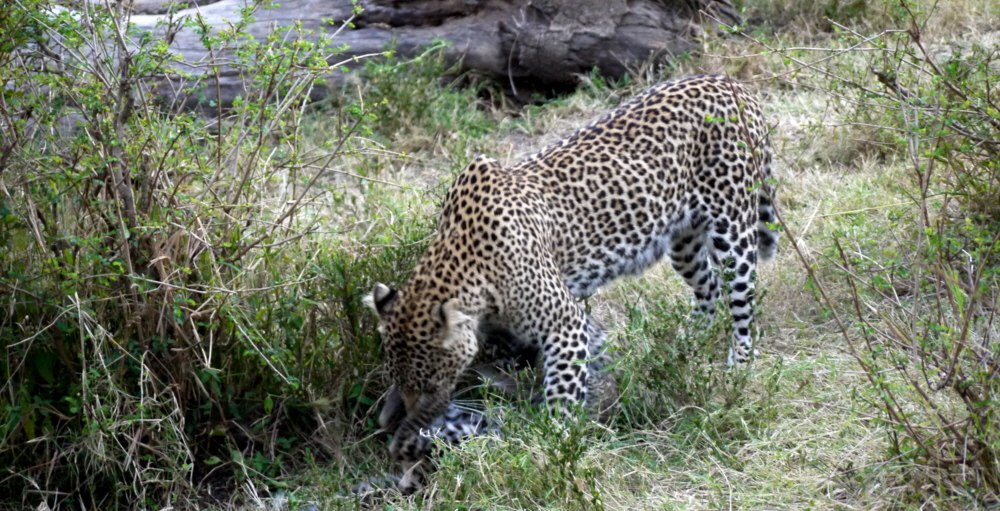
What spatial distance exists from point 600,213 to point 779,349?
1.55 metres

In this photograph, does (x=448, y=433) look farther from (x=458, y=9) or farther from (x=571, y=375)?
A: (x=458, y=9)

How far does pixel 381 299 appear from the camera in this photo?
19.3ft

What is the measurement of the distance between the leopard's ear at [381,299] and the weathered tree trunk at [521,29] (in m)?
5.29

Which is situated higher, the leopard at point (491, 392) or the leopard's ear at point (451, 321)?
the leopard's ear at point (451, 321)

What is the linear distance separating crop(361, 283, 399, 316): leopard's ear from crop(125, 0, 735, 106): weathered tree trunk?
5287 mm

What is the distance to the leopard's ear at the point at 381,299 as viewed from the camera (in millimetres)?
5855

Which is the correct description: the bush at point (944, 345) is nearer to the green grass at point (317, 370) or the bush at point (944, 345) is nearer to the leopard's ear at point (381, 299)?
the green grass at point (317, 370)

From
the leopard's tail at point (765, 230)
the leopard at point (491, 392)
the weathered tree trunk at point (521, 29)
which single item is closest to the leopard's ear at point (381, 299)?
the leopard at point (491, 392)

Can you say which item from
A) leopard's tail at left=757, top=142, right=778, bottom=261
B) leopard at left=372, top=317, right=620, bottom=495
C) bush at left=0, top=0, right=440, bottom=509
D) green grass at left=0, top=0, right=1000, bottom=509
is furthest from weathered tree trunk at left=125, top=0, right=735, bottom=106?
leopard at left=372, top=317, right=620, bottom=495

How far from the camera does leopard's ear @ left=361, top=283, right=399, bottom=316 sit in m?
5.86

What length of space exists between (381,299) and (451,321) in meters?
0.47

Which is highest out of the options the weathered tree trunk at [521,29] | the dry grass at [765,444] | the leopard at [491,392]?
the weathered tree trunk at [521,29]

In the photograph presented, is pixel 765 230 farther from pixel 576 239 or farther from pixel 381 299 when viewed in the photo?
pixel 381 299

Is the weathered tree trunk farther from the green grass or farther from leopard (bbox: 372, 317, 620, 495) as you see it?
leopard (bbox: 372, 317, 620, 495)
